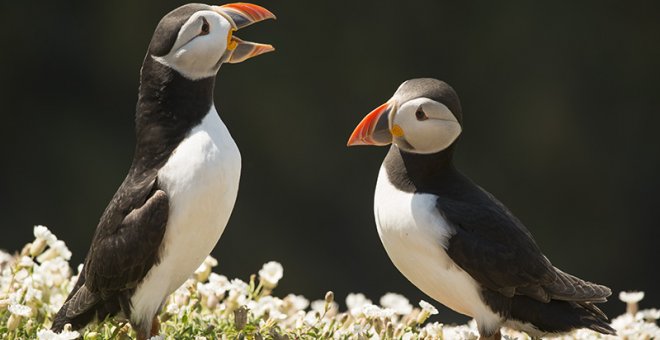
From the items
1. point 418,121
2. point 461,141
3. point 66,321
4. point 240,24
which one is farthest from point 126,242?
point 461,141

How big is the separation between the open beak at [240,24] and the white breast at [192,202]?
0.79 ft

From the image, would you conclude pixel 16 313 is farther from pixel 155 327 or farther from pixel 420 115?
pixel 420 115

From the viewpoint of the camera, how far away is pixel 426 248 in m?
3.61

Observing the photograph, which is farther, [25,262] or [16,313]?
[25,262]

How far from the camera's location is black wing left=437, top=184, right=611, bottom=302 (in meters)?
3.60

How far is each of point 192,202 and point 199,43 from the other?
0.53 m

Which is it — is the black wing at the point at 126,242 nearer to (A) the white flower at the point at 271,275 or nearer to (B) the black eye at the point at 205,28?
(B) the black eye at the point at 205,28

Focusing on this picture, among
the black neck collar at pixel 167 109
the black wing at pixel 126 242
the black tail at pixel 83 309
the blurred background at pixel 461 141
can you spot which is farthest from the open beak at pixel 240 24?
the blurred background at pixel 461 141

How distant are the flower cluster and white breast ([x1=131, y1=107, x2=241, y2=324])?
26 cm

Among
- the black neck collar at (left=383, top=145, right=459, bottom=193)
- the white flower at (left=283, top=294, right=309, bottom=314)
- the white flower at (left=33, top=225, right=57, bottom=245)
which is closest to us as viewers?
the black neck collar at (left=383, top=145, right=459, bottom=193)

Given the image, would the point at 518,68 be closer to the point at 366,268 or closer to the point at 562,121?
the point at 562,121

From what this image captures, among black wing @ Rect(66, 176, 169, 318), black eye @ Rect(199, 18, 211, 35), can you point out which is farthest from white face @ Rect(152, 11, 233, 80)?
black wing @ Rect(66, 176, 169, 318)

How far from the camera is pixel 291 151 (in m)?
7.75

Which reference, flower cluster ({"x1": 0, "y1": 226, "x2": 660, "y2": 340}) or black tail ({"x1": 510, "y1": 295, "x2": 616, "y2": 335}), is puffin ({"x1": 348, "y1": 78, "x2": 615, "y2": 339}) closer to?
black tail ({"x1": 510, "y1": 295, "x2": 616, "y2": 335})
